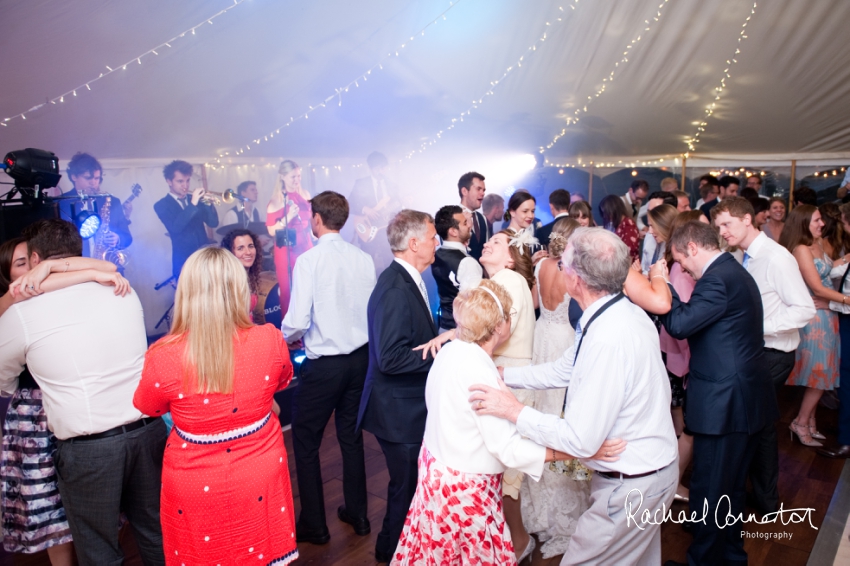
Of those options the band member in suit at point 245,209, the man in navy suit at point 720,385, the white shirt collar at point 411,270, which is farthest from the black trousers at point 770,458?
the band member in suit at point 245,209

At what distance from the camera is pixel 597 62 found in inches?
189

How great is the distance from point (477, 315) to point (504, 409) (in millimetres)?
301

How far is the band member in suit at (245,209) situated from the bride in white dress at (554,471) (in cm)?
246

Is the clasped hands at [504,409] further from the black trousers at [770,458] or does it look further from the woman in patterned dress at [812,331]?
the woman in patterned dress at [812,331]

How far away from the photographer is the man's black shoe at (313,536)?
2752mm

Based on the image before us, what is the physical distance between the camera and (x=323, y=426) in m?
2.78

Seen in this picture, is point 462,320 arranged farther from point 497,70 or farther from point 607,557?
point 497,70

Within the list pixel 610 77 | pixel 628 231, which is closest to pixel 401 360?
pixel 628 231

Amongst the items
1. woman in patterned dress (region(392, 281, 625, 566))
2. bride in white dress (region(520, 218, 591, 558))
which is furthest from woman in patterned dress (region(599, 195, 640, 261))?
woman in patterned dress (region(392, 281, 625, 566))

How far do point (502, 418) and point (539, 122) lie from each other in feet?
16.3

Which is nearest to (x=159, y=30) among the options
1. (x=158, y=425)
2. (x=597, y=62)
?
(x=158, y=425)

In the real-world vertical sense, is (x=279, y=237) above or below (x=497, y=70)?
below

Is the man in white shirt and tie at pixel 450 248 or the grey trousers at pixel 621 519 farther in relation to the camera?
the man in white shirt and tie at pixel 450 248

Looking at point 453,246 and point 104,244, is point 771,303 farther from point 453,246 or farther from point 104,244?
point 104,244
